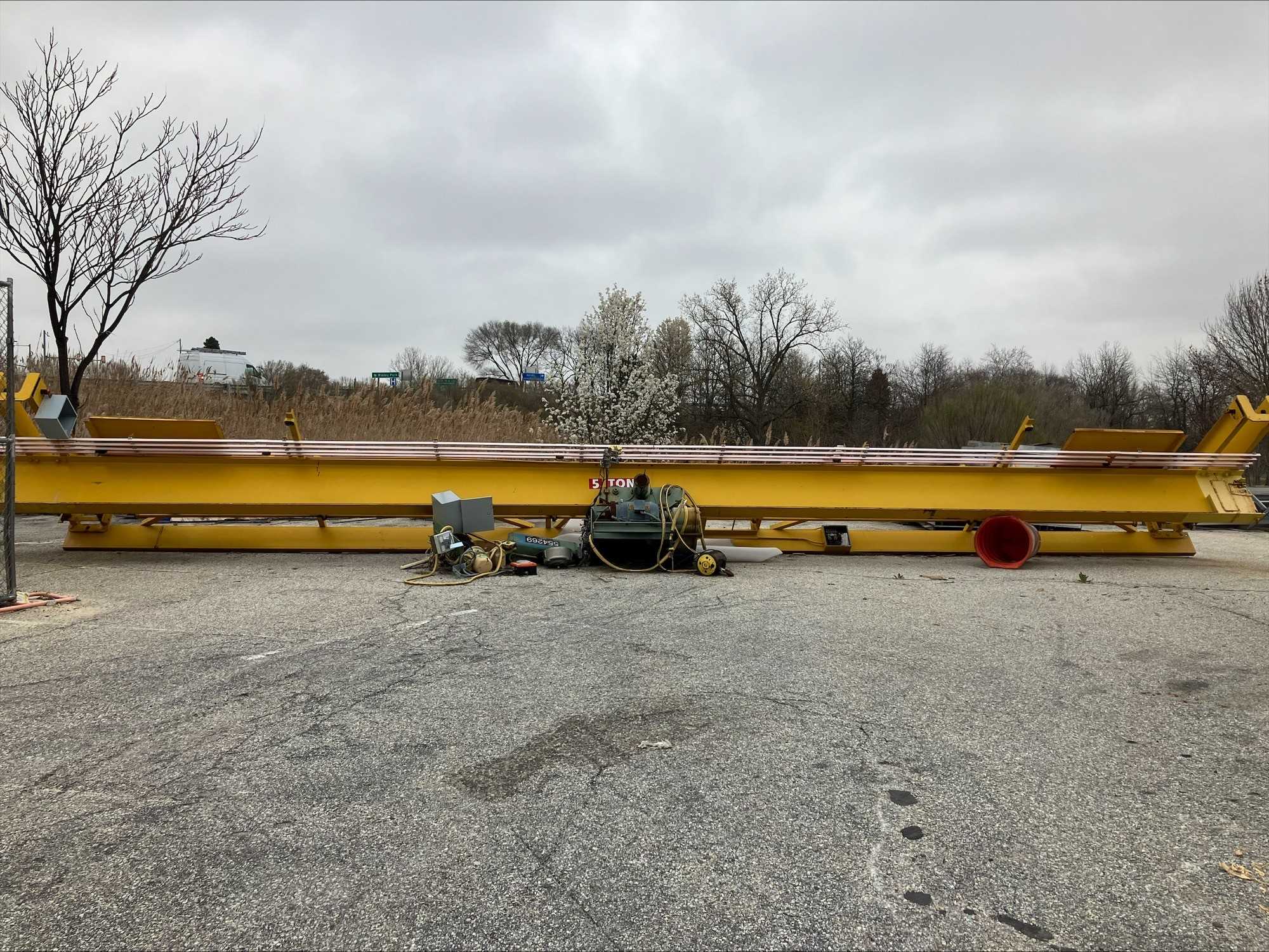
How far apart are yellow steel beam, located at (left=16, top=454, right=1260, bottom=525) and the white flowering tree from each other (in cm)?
Result: 1293

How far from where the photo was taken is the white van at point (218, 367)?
52.9 ft

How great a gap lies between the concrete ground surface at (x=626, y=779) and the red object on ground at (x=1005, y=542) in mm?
2390

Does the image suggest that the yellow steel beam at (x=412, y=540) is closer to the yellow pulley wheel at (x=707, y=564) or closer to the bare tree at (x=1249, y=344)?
the yellow pulley wheel at (x=707, y=564)

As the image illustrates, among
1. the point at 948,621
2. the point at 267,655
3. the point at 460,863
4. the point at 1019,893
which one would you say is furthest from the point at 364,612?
the point at 1019,893

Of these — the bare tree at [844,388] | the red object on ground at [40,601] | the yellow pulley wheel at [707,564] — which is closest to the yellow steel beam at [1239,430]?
the yellow pulley wheel at [707,564]

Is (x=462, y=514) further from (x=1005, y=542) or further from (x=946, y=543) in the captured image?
(x=1005, y=542)

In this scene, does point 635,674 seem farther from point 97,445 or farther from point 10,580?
point 97,445

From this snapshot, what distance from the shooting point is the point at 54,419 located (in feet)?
24.1

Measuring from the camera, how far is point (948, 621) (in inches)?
210

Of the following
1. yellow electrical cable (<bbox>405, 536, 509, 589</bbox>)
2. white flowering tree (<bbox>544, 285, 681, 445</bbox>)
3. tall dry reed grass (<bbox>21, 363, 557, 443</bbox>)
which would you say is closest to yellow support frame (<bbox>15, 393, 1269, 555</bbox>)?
yellow electrical cable (<bbox>405, 536, 509, 589</bbox>)

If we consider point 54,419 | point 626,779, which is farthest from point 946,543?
point 54,419

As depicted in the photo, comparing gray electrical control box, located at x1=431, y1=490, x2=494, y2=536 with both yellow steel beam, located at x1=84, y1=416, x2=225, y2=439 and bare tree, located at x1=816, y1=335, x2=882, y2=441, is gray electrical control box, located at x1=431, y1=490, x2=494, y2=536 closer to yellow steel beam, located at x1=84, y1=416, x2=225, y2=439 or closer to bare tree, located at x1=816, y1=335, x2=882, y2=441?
yellow steel beam, located at x1=84, y1=416, x2=225, y2=439

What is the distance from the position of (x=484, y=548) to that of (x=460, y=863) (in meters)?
5.12

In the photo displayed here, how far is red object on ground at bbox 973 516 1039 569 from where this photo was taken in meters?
7.81
